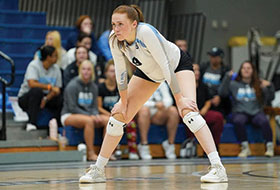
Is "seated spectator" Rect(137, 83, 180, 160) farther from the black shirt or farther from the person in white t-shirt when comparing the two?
the person in white t-shirt

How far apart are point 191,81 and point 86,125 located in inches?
135

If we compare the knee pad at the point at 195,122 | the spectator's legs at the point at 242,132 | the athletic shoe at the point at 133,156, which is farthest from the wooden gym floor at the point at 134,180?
the spectator's legs at the point at 242,132

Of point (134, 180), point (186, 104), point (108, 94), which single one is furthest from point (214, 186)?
point (108, 94)

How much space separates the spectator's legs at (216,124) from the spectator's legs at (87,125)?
1720mm

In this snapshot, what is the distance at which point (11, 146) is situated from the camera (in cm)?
725

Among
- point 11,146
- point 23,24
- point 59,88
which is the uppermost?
point 23,24

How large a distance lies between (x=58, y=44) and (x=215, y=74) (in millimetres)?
2397

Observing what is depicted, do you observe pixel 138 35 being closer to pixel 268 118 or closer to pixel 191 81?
pixel 191 81

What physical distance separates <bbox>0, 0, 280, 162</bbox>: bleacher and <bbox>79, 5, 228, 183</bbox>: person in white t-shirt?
3.37 metres

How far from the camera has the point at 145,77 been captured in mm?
4477

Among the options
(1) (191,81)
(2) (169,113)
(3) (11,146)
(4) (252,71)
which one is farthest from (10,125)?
(1) (191,81)

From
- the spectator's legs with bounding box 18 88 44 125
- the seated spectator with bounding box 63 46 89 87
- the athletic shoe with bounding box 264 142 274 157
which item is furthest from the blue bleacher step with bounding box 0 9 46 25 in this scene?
the athletic shoe with bounding box 264 142 274 157

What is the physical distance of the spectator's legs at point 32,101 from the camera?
766 centimetres

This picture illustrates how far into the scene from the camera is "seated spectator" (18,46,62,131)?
25.3 feet
